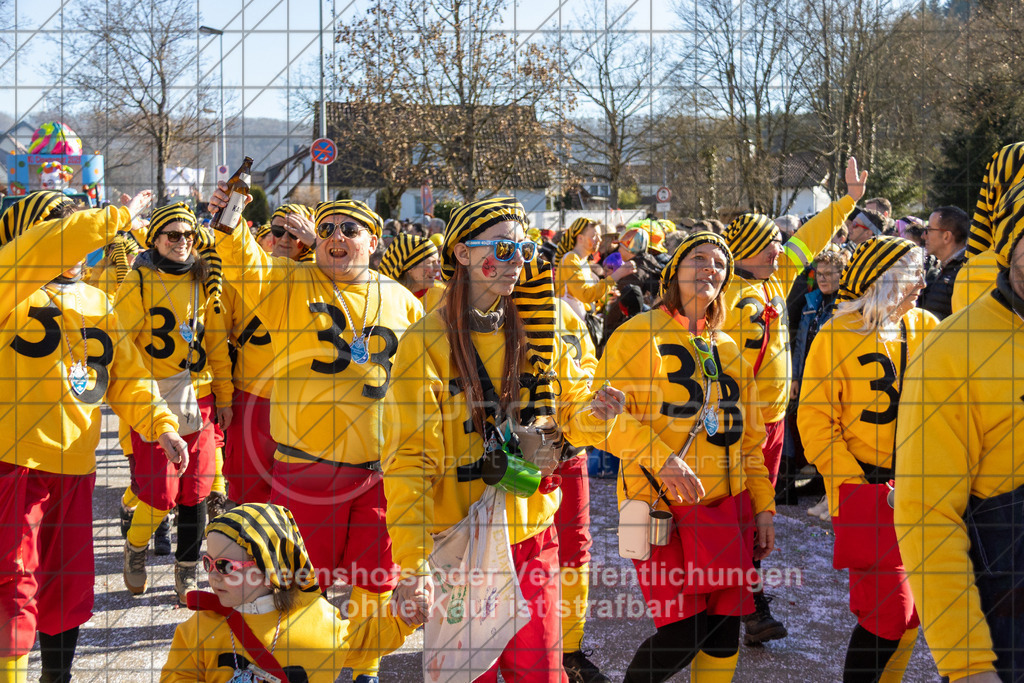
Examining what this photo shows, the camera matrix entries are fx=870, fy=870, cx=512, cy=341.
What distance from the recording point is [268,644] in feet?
8.18

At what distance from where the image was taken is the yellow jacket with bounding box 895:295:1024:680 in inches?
77.5

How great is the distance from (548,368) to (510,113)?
7.38 metres

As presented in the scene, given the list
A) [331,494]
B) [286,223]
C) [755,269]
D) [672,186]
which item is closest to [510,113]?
[672,186]

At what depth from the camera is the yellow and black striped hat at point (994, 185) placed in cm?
320

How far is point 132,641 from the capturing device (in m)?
4.05

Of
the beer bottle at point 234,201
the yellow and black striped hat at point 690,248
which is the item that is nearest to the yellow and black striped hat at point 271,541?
the beer bottle at point 234,201

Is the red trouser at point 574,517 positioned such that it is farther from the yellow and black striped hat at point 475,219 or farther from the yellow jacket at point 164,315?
the yellow jacket at point 164,315

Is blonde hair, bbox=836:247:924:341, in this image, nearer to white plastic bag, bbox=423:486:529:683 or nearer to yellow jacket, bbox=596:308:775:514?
yellow jacket, bbox=596:308:775:514

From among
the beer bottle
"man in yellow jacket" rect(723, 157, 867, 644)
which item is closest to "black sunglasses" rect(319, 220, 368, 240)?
the beer bottle

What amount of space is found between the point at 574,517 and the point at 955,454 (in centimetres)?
208

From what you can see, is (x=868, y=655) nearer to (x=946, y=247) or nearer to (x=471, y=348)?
(x=471, y=348)

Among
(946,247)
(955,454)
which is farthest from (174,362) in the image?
(946,247)

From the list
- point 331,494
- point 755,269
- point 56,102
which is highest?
point 56,102

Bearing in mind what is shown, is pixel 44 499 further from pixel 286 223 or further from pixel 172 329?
pixel 172 329
